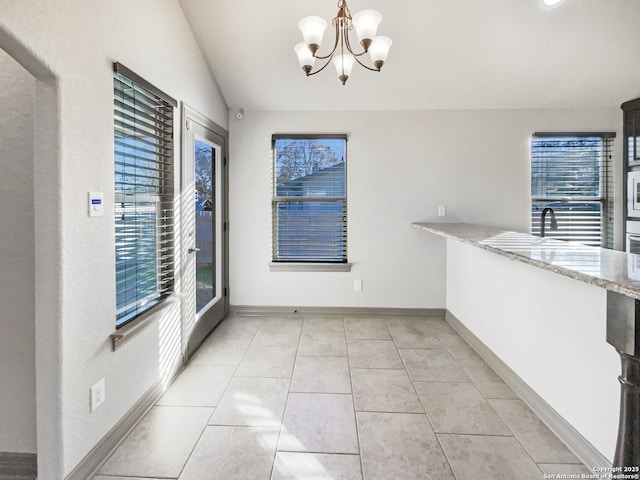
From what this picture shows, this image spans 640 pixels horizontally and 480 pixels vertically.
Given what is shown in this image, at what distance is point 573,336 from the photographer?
1.81 metres

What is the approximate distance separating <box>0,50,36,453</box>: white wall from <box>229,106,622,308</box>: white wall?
91.5 inches

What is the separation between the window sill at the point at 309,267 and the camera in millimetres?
3883

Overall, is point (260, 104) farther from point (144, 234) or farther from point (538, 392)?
point (538, 392)

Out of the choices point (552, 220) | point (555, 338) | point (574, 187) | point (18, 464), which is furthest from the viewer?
point (574, 187)

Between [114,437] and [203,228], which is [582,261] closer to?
[114,437]

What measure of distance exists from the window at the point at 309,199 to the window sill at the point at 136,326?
174cm

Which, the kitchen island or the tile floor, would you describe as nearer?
the kitchen island

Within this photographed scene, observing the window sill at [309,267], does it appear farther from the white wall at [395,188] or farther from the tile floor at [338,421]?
the tile floor at [338,421]

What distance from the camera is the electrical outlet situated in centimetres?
166

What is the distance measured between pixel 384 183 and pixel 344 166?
0.48 m

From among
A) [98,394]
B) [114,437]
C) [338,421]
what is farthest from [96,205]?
[338,421]

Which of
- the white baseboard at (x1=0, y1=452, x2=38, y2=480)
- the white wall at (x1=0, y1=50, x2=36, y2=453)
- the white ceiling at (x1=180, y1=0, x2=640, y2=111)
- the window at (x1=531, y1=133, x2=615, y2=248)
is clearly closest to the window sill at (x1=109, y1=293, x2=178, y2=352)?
the white wall at (x1=0, y1=50, x2=36, y2=453)

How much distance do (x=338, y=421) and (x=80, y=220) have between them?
5.65 ft

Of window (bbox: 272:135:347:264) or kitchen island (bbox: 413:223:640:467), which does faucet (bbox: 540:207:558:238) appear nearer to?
kitchen island (bbox: 413:223:640:467)
